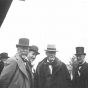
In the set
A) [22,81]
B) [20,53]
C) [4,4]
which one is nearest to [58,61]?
[20,53]

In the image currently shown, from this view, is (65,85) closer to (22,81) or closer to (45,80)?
(45,80)

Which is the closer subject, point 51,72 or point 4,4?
point 4,4

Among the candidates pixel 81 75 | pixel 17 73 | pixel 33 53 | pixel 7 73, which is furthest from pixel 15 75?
pixel 81 75

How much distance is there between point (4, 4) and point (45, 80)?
4.43 metres

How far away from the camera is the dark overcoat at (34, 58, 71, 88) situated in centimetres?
563

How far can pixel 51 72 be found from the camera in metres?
5.74

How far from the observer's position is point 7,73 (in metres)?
3.48

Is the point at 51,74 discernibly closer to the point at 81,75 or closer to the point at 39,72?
the point at 39,72

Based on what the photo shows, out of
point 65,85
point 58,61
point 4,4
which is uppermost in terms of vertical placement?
point 4,4

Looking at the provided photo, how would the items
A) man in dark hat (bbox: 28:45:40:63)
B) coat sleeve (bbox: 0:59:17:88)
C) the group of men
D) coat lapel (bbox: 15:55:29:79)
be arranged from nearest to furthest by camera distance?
coat sleeve (bbox: 0:59:17:88) → the group of men → coat lapel (bbox: 15:55:29:79) → man in dark hat (bbox: 28:45:40:63)

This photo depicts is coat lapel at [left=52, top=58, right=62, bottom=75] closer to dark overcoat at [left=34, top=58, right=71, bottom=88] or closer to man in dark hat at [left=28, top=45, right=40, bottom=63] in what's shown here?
dark overcoat at [left=34, top=58, right=71, bottom=88]

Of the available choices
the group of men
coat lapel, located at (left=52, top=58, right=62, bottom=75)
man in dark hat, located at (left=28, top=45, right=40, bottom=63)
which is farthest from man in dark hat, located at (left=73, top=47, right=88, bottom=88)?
man in dark hat, located at (left=28, top=45, right=40, bottom=63)

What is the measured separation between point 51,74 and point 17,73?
226cm

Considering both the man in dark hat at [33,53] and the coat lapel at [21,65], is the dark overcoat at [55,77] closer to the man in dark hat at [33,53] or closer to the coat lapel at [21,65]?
the man in dark hat at [33,53]
